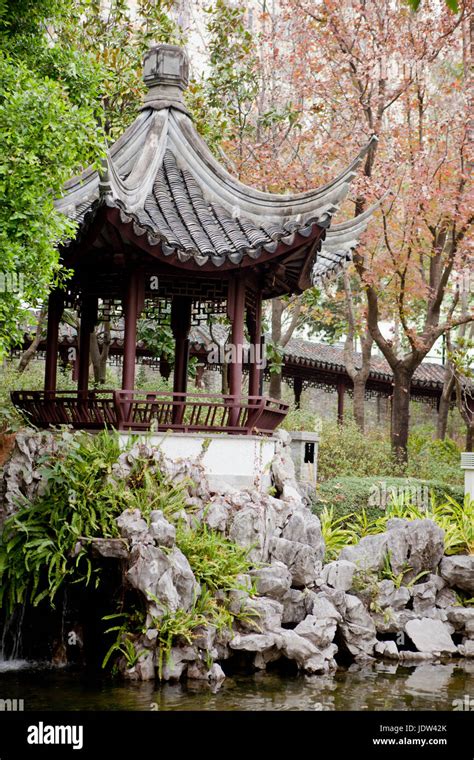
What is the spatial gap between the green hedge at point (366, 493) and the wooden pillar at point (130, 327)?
4680mm

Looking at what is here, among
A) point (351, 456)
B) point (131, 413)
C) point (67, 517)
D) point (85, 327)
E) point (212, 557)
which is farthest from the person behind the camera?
point (351, 456)

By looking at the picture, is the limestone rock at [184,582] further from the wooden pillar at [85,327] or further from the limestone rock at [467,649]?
the wooden pillar at [85,327]

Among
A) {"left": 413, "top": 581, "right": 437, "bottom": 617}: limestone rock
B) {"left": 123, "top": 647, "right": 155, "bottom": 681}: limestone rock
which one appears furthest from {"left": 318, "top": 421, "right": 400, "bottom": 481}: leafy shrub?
{"left": 123, "top": 647, "right": 155, "bottom": 681}: limestone rock

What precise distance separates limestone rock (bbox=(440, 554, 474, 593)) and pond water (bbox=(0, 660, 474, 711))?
6.52ft

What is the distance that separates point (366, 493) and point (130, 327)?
18.9ft

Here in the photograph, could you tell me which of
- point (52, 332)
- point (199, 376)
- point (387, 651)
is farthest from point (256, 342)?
point (199, 376)

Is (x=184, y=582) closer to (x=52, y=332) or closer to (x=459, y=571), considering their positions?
(x=459, y=571)

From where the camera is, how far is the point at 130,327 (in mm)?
10281

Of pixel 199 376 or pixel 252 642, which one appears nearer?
pixel 252 642

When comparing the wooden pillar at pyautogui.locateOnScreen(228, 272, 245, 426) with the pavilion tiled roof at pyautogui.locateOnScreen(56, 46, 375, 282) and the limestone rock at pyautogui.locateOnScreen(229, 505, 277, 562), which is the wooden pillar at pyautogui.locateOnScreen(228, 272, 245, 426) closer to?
the pavilion tiled roof at pyautogui.locateOnScreen(56, 46, 375, 282)

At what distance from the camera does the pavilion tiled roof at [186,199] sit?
9.98 m
